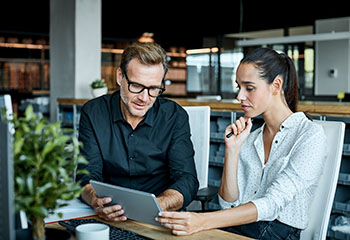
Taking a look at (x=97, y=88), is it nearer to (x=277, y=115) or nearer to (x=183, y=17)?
(x=277, y=115)

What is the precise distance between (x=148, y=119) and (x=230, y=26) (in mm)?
8416

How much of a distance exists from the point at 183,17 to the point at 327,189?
9.31 metres

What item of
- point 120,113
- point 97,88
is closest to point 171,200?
point 120,113

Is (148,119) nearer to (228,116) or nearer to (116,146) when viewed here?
(116,146)

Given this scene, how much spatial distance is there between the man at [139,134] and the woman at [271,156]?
0.74ft

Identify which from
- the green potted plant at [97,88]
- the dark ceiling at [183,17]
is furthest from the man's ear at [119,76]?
the dark ceiling at [183,17]

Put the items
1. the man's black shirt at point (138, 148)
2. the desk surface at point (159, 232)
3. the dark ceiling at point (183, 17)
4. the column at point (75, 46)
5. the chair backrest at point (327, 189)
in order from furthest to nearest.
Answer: the dark ceiling at point (183, 17) → the column at point (75, 46) → the man's black shirt at point (138, 148) → the chair backrest at point (327, 189) → the desk surface at point (159, 232)

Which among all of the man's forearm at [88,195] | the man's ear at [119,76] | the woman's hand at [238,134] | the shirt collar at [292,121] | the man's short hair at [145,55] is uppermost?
the man's short hair at [145,55]

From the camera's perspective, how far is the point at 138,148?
2102 millimetres

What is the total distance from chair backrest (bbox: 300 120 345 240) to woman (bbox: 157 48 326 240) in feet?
0.10

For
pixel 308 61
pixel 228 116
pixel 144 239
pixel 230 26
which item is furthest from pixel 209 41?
pixel 144 239

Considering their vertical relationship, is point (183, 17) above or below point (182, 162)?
above

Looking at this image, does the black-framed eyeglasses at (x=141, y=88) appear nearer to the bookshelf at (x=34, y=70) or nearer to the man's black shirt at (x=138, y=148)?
the man's black shirt at (x=138, y=148)

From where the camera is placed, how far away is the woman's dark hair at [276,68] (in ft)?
6.35
